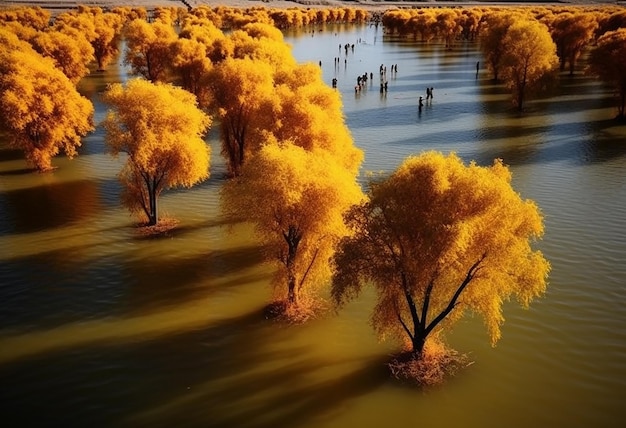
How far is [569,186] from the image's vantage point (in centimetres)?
4697

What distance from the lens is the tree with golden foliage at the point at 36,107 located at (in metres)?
46.3

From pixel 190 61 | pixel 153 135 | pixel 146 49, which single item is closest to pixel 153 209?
pixel 153 135

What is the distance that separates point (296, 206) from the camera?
26.0 metres

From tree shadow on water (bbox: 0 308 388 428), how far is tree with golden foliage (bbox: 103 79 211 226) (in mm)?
14338

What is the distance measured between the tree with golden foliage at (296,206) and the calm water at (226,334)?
3.61 meters

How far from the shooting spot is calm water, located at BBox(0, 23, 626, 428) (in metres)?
22.2

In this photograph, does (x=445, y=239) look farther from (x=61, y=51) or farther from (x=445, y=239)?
(x=61, y=51)

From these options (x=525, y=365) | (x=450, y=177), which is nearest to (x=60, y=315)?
(x=450, y=177)

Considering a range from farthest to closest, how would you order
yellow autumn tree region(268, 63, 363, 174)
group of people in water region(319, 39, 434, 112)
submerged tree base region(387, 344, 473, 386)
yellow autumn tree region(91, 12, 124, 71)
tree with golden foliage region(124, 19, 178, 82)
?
yellow autumn tree region(91, 12, 124, 71) → group of people in water region(319, 39, 434, 112) → tree with golden foliage region(124, 19, 178, 82) → yellow autumn tree region(268, 63, 363, 174) → submerged tree base region(387, 344, 473, 386)

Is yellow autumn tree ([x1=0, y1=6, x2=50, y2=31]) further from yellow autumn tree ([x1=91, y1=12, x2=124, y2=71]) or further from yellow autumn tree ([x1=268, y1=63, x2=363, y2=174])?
yellow autumn tree ([x1=268, y1=63, x2=363, y2=174])

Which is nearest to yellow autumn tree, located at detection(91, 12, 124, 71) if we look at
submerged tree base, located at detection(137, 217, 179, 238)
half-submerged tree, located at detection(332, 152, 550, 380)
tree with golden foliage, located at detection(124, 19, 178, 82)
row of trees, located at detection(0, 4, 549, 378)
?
tree with golden foliage, located at detection(124, 19, 178, 82)

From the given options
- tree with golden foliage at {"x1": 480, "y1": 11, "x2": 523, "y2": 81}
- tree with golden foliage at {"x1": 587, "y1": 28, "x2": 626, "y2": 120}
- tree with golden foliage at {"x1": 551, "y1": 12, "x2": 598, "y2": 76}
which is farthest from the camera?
tree with golden foliage at {"x1": 551, "y1": 12, "x2": 598, "y2": 76}

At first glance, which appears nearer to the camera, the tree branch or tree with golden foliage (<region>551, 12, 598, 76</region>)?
the tree branch

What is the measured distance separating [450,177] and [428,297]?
214 inches
